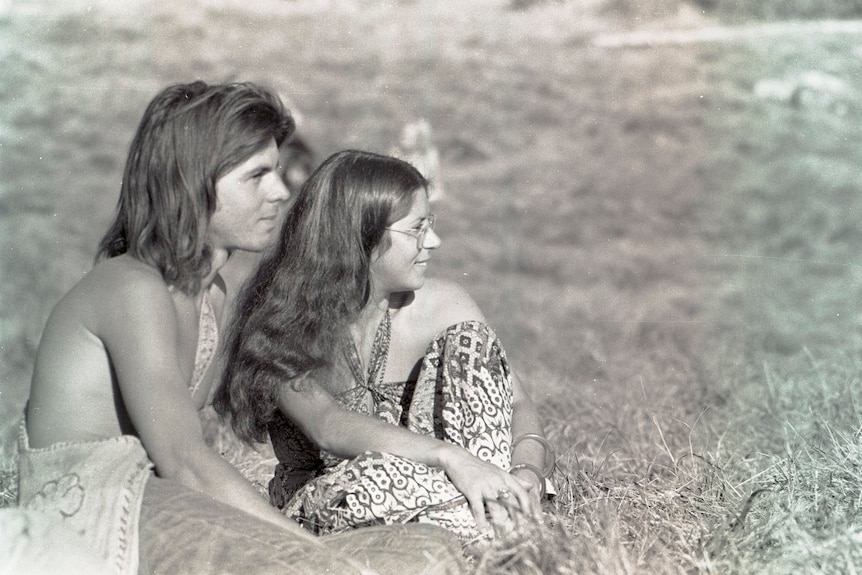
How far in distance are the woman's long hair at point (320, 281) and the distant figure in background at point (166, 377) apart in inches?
13.7

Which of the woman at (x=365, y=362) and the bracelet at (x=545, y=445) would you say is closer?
the woman at (x=365, y=362)

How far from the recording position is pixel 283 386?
2732 mm

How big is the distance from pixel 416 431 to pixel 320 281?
49 cm

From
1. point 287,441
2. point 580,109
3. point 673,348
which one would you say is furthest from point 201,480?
point 580,109

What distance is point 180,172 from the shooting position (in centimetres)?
223

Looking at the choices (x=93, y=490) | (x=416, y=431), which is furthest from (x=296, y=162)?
(x=93, y=490)

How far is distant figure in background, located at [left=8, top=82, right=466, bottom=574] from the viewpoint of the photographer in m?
1.92

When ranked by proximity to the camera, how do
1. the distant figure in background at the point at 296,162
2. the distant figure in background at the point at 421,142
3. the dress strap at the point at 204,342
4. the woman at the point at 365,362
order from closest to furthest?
the dress strap at the point at 204,342 < the woman at the point at 365,362 < the distant figure in background at the point at 296,162 < the distant figure in background at the point at 421,142

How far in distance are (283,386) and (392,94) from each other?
21.1ft

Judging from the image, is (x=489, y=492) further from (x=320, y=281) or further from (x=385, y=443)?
(x=320, y=281)

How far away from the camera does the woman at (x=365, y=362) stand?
256 centimetres

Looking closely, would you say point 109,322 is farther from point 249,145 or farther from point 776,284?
point 776,284

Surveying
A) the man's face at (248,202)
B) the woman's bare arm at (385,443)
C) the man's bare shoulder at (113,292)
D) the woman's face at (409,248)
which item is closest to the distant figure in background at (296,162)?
the woman's face at (409,248)

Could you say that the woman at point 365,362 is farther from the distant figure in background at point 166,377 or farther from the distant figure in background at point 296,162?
the distant figure in background at point 296,162
